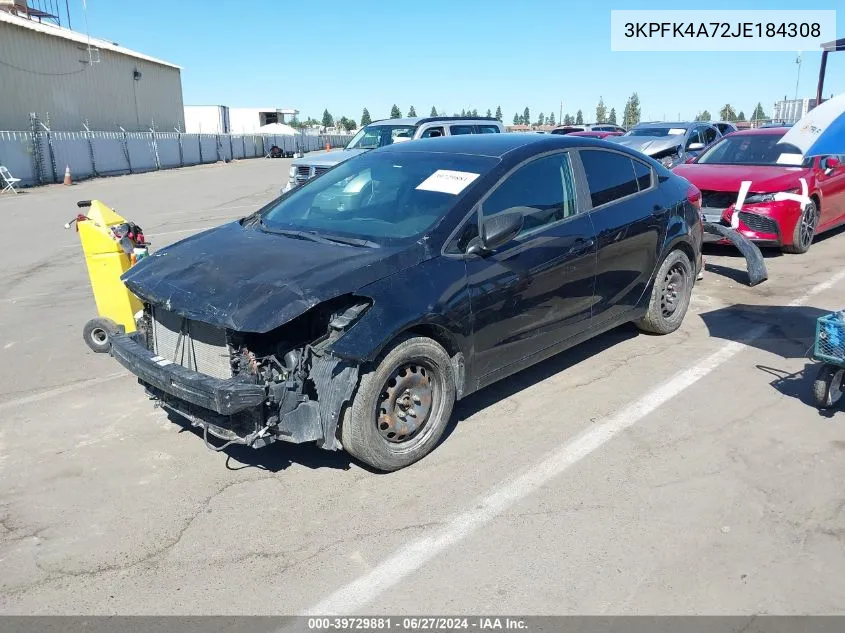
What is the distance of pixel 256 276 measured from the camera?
381 centimetres

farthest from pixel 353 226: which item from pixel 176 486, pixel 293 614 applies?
pixel 293 614

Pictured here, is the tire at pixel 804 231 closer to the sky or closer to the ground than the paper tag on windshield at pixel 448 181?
closer to the ground

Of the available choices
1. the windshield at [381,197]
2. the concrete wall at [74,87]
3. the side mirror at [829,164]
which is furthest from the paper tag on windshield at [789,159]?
the concrete wall at [74,87]

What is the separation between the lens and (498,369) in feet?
14.8

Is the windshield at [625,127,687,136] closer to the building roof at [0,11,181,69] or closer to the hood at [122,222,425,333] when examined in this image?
the hood at [122,222,425,333]

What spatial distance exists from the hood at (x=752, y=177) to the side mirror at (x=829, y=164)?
48 cm

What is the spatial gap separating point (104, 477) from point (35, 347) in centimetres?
288

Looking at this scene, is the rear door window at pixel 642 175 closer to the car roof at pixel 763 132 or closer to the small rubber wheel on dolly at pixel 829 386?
the small rubber wheel on dolly at pixel 829 386

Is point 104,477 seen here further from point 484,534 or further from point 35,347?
point 35,347

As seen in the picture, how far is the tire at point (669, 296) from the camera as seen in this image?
6047 millimetres

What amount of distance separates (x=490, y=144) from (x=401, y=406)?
2119 millimetres

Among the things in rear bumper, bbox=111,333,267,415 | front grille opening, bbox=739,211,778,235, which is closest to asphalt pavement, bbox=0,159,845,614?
rear bumper, bbox=111,333,267,415

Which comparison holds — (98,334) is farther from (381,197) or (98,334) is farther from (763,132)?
(763,132)

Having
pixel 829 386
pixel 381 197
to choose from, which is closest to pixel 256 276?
pixel 381 197
